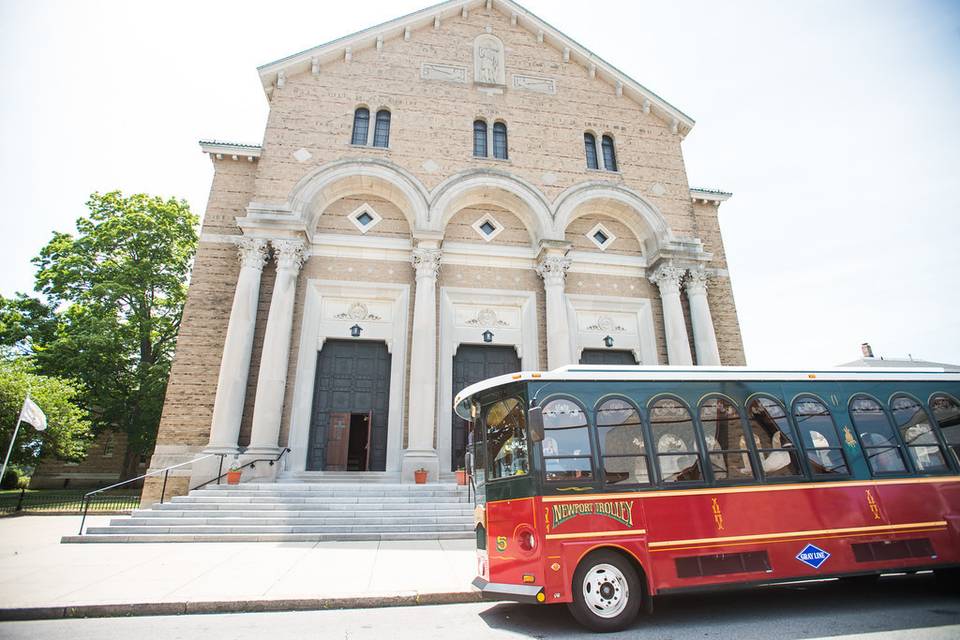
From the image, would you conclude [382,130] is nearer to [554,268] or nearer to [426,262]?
[426,262]

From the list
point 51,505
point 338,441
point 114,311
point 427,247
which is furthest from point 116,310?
point 427,247

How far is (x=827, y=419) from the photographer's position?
6.24 metres

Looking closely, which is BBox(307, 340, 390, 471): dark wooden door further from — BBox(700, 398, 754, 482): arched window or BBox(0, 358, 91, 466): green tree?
BBox(700, 398, 754, 482): arched window

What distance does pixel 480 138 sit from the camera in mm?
18734

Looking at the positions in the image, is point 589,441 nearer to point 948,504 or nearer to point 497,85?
point 948,504

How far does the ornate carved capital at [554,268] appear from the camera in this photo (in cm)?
1650

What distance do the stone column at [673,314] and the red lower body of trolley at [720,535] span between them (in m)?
10.2

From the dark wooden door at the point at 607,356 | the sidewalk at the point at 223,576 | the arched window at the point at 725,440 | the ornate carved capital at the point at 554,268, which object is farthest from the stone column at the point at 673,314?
the arched window at the point at 725,440

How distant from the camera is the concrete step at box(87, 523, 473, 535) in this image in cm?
973

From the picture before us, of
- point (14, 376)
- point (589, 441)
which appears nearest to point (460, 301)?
point (589, 441)

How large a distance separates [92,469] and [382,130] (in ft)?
87.5

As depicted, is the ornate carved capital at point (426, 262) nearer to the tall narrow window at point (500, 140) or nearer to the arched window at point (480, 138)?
the arched window at point (480, 138)

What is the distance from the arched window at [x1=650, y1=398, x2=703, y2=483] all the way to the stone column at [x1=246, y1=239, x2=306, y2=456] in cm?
1137

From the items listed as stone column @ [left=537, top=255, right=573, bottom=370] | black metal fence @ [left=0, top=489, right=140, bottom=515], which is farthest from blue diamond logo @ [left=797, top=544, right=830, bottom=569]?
black metal fence @ [left=0, top=489, right=140, bottom=515]
